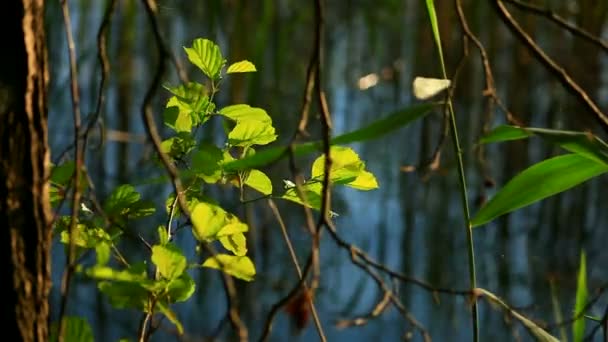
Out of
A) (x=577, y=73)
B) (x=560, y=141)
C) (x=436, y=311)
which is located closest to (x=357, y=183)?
(x=560, y=141)

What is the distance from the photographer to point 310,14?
2918 mm

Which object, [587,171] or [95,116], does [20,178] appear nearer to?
[95,116]

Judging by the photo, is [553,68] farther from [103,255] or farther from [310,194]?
[103,255]

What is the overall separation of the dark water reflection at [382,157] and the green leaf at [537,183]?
62.9 inches

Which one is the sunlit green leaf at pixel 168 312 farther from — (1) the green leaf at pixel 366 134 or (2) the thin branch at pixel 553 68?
(2) the thin branch at pixel 553 68

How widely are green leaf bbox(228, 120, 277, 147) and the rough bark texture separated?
0.44 ft

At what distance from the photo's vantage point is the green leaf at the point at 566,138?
2.00 ft

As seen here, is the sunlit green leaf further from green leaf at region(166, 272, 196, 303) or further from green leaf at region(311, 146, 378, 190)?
green leaf at region(311, 146, 378, 190)

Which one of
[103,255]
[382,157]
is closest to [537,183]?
[103,255]

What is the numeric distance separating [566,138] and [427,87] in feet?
0.30

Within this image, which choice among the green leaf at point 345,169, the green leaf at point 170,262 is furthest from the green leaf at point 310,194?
the green leaf at point 170,262

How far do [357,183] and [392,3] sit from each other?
2.25 meters

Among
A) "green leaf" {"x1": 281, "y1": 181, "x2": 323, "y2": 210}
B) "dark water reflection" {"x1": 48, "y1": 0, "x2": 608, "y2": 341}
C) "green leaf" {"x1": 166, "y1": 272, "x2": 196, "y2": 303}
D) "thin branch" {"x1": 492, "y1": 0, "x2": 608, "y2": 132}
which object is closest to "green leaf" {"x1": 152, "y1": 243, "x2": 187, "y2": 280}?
"green leaf" {"x1": 166, "y1": 272, "x2": 196, "y2": 303}

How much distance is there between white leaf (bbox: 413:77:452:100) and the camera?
0.57m
